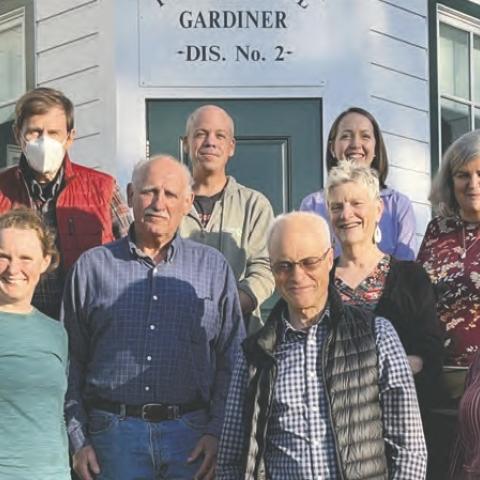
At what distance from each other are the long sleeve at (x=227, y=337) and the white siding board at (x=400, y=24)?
348cm

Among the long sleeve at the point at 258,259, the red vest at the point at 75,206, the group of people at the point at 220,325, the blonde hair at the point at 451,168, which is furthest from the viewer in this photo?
the long sleeve at the point at 258,259

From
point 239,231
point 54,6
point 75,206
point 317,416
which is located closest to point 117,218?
point 75,206

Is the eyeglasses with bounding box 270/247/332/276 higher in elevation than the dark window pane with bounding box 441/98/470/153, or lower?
lower

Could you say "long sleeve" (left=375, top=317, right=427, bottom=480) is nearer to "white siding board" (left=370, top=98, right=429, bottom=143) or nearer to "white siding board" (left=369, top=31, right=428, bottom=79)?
"white siding board" (left=370, top=98, right=429, bottom=143)

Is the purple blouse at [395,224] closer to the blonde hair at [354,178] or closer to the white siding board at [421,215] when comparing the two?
the blonde hair at [354,178]

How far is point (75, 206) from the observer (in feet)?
13.8

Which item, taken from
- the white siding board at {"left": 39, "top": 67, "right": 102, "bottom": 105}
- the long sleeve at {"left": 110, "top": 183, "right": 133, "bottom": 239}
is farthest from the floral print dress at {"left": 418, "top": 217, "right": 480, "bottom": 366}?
the white siding board at {"left": 39, "top": 67, "right": 102, "bottom": 105}

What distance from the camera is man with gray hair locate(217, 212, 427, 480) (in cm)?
314

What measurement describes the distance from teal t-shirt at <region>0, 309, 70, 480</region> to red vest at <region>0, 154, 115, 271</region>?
0.69 metres

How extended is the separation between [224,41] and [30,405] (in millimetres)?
3810

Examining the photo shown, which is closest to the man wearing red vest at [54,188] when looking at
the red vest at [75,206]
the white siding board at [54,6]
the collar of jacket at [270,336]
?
the red vest at [75,206]

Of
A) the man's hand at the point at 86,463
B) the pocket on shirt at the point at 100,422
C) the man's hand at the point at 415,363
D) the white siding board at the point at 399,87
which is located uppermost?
the white siding board at the point at 399,87

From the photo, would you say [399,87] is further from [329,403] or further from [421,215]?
[329,403]

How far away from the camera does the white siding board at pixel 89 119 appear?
267 inches
